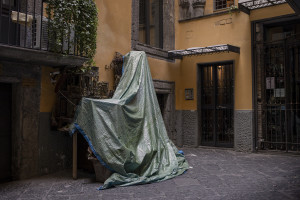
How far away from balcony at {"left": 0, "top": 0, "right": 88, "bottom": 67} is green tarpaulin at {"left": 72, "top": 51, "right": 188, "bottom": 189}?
90cm

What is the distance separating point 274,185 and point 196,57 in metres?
5.52

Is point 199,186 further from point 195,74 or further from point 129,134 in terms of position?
point 195,74

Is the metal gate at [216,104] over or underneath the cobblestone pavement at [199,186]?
over

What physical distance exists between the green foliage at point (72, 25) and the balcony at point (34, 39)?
20 mm

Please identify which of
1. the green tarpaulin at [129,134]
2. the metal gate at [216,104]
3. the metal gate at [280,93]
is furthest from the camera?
the metal gate at [216,104]

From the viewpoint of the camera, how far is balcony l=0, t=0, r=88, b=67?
5.15 metres

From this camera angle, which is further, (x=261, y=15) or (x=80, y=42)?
(x=261, y=15)

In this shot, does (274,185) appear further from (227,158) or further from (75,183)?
(75,183)

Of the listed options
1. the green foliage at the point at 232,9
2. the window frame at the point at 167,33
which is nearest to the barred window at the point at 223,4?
the green foliage at the point at 232,9

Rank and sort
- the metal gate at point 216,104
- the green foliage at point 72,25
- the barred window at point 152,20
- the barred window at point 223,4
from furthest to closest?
the barred window at point 152,20 → the barred window at point 223,4 → the metal gate at point 216,104 → the green foliage at point 72,25

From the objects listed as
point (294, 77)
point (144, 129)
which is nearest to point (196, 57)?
point (294, 77)

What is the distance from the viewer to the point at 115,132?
18.1 ft

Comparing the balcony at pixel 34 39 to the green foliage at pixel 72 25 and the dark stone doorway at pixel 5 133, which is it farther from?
the dark stone doorway at pixel 5 133

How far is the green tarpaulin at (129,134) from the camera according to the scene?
17.3ft
